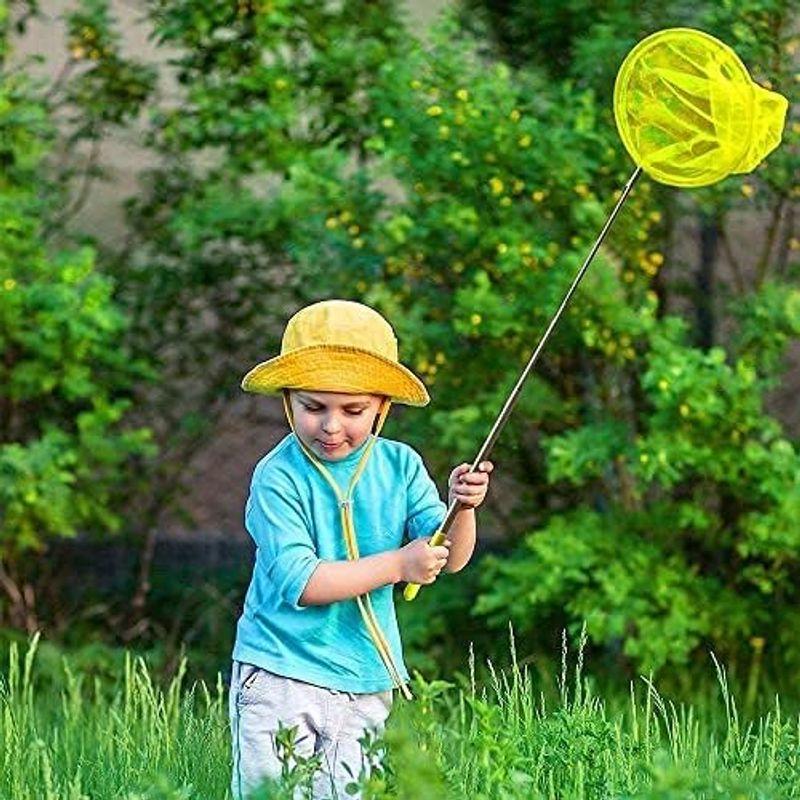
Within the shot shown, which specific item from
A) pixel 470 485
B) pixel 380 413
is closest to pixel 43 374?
pixel 380 413

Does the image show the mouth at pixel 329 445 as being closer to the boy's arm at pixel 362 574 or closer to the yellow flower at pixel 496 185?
the boy's arm at pixel 362 574

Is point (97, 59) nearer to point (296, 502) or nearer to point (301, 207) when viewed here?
point (301, 207)

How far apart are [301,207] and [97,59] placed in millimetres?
1423

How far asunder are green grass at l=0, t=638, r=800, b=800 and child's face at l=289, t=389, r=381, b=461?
0.50 m

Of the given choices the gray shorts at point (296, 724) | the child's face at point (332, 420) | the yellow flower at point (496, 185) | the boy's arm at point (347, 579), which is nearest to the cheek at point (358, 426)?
the child's face at point (332, 420)

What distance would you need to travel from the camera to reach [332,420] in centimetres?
395

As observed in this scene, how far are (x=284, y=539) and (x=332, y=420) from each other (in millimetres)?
233

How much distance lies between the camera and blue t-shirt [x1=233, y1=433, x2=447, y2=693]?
3.99 m

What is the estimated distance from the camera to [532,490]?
7516mm

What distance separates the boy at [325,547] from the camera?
3.96m

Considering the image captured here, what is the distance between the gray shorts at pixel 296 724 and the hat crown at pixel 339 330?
62 centimetres

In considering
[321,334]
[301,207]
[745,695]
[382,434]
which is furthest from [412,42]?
[321,334]

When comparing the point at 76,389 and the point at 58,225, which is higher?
the point at 58,225

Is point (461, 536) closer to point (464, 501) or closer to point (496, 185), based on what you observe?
point (464, 501)
